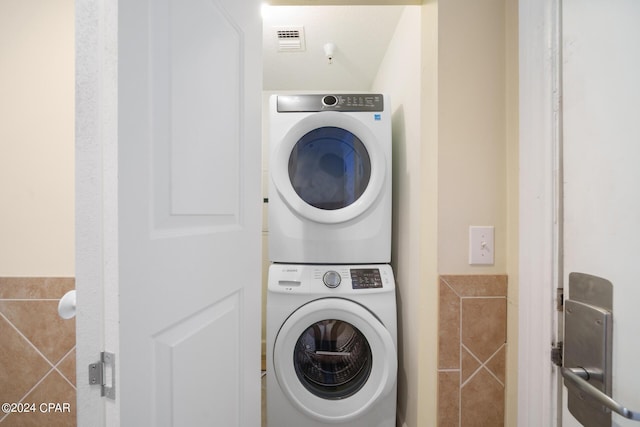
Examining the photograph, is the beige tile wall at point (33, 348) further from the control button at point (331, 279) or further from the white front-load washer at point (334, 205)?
the control button at point (331, 279)

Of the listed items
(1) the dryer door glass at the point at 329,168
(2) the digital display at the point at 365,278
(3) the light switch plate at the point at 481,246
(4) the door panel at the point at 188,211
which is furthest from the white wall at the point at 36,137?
(3) the light switch plate at the point at 481,246

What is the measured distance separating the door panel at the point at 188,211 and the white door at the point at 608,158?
32.1 inches

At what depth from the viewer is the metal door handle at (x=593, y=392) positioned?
0.43 metres

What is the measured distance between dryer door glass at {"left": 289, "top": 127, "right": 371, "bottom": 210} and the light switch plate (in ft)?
1.97

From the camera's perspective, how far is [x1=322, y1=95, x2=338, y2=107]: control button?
126 cm

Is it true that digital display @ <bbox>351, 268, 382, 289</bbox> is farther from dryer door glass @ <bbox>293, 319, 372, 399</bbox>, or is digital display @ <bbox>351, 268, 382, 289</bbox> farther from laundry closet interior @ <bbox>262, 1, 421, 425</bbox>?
dryer door glass @ <bbox>293, 319, 372, 399</bbox>

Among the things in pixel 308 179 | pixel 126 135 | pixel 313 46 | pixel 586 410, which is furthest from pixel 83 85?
Answer: pixel 313 46

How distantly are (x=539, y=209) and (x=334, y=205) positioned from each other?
2.68 feet

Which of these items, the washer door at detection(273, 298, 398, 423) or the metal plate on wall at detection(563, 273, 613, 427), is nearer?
the metal plate on wall at detection(563, 273, 613, 427)

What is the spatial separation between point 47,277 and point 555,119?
161cm

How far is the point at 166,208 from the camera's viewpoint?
467mm

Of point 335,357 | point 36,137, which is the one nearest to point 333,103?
point 36,137

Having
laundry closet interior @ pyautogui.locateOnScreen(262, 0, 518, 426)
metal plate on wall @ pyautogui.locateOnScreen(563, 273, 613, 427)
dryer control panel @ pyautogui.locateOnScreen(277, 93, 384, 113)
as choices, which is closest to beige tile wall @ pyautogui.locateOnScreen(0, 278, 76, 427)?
dryer control panel @ pyautogui.locateOnScreen(277, 93, 384, 113)

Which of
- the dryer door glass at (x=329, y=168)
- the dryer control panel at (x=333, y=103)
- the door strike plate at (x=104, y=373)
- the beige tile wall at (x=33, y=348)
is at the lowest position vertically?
the beige tile wall at (x=33, y=348)
